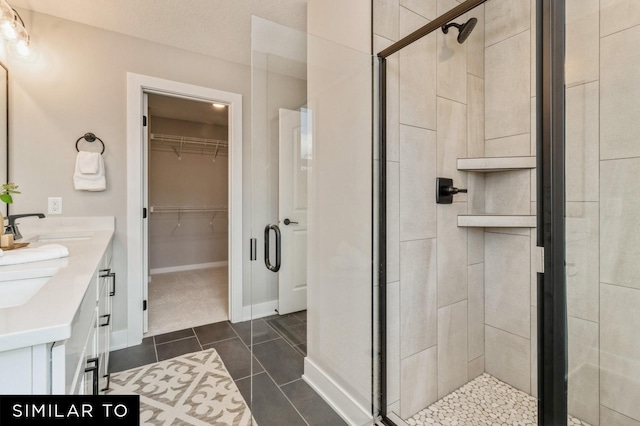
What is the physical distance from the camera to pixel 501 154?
1871 millimetres

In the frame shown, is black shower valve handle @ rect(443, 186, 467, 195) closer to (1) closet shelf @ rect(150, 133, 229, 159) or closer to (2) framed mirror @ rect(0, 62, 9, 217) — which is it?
(2) framed mirror @ rect(0, 62, 9, 217)

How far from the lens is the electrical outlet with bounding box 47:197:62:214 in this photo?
2.12 metres


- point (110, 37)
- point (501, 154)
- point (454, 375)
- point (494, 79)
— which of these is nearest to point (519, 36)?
point (494, 79)

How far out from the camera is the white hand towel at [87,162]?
214 centimetres

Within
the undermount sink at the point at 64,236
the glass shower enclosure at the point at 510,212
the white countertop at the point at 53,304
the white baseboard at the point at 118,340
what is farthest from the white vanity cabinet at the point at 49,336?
the white baseboard at the point at 118,340

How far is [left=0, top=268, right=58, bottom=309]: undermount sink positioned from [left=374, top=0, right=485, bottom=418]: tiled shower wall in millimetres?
1445

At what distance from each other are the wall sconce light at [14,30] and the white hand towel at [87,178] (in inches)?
28.8

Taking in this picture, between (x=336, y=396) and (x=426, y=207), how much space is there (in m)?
1.16

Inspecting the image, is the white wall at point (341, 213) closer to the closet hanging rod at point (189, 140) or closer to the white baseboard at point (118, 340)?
the white baseboard at point (118, 340)

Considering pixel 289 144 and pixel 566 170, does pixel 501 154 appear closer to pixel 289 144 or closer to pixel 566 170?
pixel 566 170

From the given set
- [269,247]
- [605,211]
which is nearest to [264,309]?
[269,247]

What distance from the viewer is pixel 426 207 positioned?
5.23 feet

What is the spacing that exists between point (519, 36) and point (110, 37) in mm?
2910

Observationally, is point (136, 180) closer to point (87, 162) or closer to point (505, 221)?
point (87, 162)
